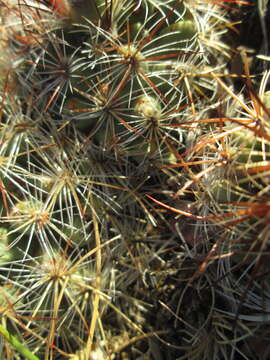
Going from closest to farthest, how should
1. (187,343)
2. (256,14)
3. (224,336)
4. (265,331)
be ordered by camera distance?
(265,331) → (224,336) → (187,343) → (256,14)

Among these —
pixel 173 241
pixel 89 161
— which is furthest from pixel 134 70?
pixel 173 241

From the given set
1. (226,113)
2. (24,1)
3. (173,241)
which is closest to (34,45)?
(24,1)

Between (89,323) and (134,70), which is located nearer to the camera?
(134,70)

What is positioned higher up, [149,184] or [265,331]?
[149,184]

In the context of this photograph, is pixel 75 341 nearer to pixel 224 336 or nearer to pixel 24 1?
pixel 224 336

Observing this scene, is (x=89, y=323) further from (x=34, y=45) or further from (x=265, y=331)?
(x=34, y=45)

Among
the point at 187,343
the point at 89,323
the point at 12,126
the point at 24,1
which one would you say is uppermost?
the point at 24,1

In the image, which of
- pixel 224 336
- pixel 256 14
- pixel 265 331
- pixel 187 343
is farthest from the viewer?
pixel 256 14
